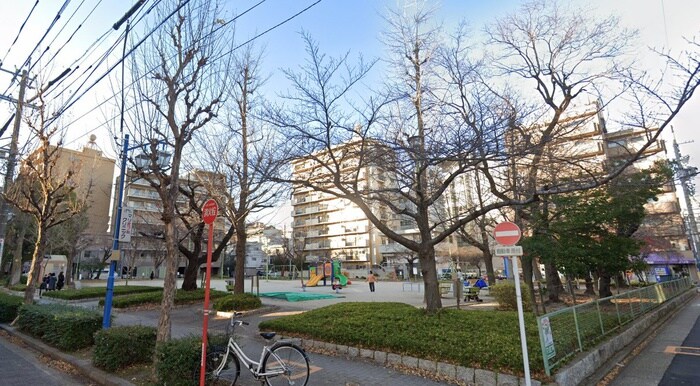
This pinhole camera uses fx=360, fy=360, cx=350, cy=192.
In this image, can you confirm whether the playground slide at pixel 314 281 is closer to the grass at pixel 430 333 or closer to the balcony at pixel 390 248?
the balcony at pixel 390 248

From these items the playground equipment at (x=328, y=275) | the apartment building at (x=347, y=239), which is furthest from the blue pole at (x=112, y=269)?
the apartment building at (x=347, y=239)

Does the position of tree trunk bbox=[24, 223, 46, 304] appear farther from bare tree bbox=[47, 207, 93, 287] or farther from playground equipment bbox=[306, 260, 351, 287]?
playground equipment bbox=[306, 260, 351, 287]

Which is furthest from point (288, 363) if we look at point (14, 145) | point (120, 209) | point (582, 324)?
point (14, 145)

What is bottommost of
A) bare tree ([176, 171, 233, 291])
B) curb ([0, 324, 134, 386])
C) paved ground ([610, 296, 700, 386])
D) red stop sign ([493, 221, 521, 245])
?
paved ground ([610, 296, 700, 386])

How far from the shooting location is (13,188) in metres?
13.5

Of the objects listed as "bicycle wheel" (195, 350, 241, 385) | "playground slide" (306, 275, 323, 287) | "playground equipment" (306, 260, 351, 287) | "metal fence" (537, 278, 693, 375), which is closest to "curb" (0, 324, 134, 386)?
"bicycle wheel" (195, 350, 241, 385)

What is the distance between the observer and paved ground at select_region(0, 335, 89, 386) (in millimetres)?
6132

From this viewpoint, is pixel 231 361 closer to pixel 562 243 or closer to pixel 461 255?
pixel 562 243

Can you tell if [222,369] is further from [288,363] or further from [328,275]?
[328,275]

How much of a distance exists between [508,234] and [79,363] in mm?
8053

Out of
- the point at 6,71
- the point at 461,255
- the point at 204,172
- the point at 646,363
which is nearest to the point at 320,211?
the point at 461,255

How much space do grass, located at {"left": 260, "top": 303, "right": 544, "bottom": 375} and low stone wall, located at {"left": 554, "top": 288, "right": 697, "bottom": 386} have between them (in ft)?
1.37

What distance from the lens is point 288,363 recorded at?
542 cm

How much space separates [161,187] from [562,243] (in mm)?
12645
